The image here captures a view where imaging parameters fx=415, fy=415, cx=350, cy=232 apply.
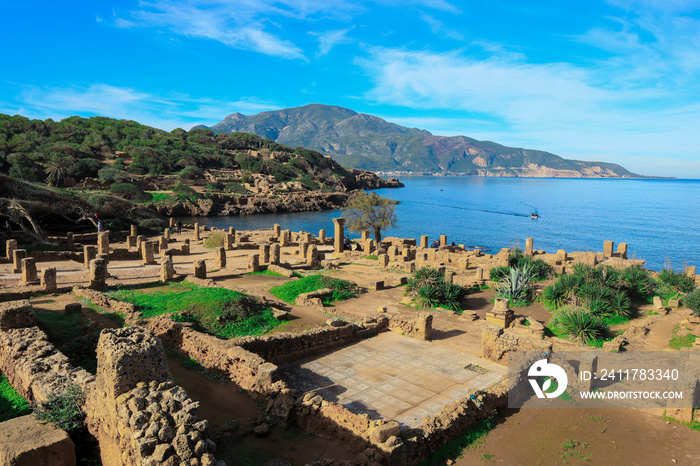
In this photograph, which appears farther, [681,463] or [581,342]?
[581,342]

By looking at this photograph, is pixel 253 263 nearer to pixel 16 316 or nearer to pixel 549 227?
pixel 16 316

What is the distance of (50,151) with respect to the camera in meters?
77.9

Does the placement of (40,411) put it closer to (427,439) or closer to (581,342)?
(427,439)

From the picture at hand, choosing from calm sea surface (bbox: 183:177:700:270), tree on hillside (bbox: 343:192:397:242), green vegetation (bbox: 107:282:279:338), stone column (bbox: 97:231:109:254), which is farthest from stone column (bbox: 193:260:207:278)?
calm sea surface (bbox: 183:177:700:270)

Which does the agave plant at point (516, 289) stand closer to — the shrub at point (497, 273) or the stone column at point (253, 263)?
the shrub at point (497, 273)

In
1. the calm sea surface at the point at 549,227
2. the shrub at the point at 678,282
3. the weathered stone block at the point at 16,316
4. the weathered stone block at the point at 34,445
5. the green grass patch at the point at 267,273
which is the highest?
the weathered stone block at the point at 16,316

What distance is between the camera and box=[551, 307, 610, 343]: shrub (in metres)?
13.7

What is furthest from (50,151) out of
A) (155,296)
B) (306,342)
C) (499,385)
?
(499,385)

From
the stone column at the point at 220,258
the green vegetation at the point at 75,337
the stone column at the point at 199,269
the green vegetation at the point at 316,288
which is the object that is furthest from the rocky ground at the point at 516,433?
the stone column at the point at 220,258

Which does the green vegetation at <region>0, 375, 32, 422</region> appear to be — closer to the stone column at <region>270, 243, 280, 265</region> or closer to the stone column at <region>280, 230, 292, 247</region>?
the stone column at <region>270, 243, 280, 265</region>

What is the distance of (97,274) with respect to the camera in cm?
1788

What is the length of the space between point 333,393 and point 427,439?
2.74m

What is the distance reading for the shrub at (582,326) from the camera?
13.7m

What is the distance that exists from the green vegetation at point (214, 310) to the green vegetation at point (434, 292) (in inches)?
264
